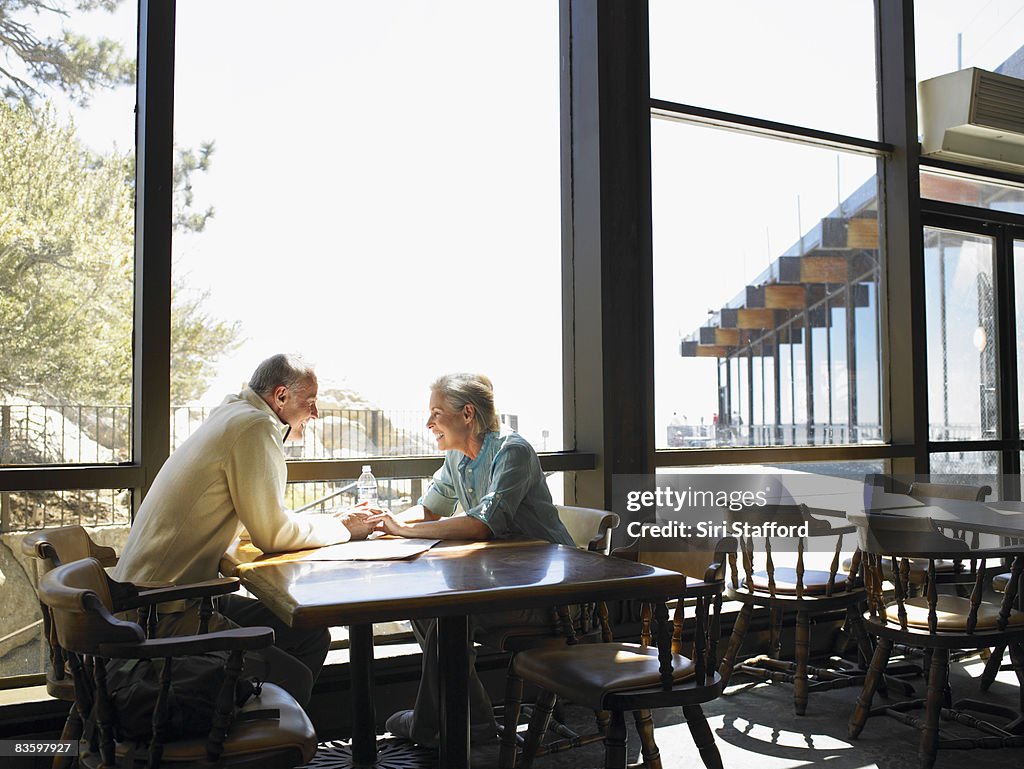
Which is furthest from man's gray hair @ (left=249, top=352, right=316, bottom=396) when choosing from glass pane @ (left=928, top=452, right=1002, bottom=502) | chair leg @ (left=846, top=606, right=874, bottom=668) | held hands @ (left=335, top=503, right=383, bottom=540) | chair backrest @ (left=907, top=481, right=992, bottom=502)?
glass pane @ (left=928, top=452, right=1002, bottom=502)

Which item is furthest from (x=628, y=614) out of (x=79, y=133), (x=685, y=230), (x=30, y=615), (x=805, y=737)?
(x=79, y=133)

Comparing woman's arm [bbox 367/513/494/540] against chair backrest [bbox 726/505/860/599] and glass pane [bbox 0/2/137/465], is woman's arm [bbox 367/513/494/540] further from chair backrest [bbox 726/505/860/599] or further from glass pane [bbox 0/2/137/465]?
chair backrest [bbox 726/505/860/599]

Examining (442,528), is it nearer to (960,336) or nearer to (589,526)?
(589,526)

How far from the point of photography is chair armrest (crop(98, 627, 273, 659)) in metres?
1.81

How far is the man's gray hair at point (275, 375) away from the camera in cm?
304

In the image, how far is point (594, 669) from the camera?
8.20 ft

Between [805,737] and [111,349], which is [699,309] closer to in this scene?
[805,737]

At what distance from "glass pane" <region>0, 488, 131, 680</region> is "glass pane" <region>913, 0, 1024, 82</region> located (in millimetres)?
5190

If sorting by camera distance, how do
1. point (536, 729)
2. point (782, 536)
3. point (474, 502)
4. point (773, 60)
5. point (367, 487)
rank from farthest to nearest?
point (773, 60) → point (782, 536) → point (367, 487) → point (474, 502) → point (536, 729)

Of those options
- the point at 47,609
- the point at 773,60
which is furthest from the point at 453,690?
the point at 773,60

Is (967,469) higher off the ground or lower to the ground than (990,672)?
higher

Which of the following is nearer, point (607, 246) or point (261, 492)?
point (261, 492)

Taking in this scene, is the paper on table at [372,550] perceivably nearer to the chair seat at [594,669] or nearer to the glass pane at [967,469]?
the chair seat at [594,669]

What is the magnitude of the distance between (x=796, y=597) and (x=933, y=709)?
0.79 meters
